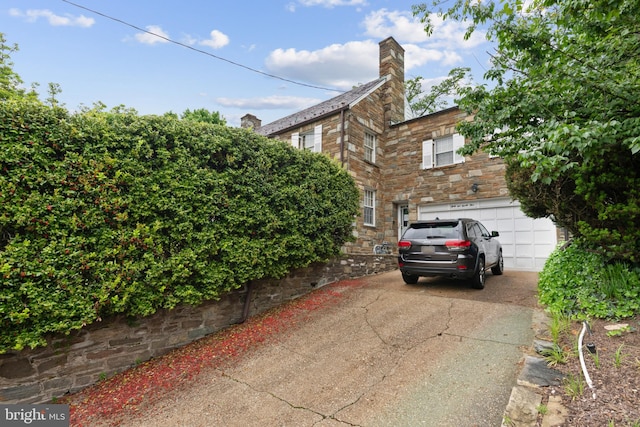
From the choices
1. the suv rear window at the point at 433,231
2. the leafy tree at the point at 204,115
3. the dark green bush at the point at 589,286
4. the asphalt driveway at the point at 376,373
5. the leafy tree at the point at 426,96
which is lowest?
the asphalt driveway at the point at 376,373

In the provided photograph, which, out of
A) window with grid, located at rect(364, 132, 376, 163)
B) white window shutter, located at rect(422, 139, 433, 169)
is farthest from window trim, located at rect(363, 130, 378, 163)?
white window shutter, located at rect(422, 139, 433, 169)

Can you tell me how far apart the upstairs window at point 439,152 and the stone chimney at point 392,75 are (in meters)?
2.33

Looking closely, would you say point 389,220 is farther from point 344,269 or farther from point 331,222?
point 331,222


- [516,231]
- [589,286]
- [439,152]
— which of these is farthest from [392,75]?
[589,286]

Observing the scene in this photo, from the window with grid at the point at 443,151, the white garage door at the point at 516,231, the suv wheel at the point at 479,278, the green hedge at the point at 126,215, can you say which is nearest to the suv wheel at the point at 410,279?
the suv wheel at the point at 479,278

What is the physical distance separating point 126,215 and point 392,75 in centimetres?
1296

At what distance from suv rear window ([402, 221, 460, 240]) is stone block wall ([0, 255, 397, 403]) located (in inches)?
136

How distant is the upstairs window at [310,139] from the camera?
12587mm

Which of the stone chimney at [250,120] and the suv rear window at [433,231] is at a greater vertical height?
the stone chimney at [250,120]

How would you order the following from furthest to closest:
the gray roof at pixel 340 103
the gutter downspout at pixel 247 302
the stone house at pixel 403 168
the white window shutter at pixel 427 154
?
the white window shutter at pixel 427 154, the gray roof at pixel 340 103, the stone house at pixel 403 168, the gutter downspout at pixel 247 302

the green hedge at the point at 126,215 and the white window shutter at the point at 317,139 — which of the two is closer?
the green hedge at the point at 126,215

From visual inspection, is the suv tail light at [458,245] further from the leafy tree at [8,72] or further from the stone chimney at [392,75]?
the leafy tree at [8,72]

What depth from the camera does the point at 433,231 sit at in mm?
6840

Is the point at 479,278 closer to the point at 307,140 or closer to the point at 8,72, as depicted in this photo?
the point at 307,140
